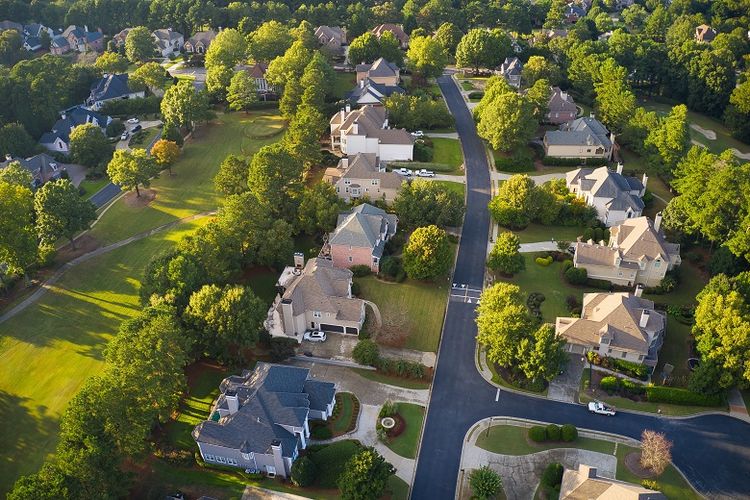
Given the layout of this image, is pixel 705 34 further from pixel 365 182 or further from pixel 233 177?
pixel 233 177

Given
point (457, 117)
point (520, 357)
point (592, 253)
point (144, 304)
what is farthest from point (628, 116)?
point (144, 304)

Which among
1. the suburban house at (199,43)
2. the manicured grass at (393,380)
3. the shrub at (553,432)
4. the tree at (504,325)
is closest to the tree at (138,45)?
the suburban house at (199,43)

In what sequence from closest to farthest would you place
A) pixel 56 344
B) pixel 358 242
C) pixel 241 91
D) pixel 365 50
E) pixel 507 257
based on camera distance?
pixel 56 344
pixel 507 257
pixel 358 242
pixel 241 91
pixel 365 50

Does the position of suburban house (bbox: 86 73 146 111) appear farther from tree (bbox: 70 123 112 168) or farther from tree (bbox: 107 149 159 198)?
tree (bbox: 107 149 159 198)

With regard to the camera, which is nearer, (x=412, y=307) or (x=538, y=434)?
(x=538, y=434)

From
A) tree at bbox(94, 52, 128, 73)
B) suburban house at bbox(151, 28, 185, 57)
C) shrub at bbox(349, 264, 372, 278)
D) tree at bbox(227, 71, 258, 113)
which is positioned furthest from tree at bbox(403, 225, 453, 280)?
suburban house at bbox(151, 28, 185, 57)

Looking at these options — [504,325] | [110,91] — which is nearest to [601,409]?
[504,325]

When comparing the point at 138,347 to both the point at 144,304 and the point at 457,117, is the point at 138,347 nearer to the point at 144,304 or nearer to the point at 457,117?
the point at 144,304
